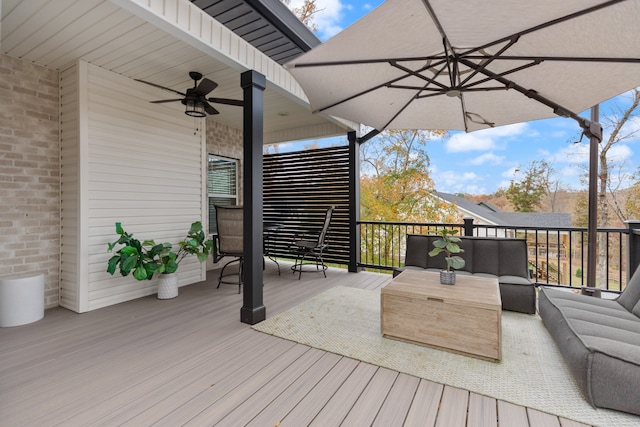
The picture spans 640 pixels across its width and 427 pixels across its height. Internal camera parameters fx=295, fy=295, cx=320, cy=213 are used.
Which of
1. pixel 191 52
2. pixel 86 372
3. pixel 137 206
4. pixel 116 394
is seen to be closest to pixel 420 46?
pixel 191 52

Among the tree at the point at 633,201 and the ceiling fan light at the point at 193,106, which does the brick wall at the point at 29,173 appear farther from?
the tree at the point at 633,201

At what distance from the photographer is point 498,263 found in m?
3.47

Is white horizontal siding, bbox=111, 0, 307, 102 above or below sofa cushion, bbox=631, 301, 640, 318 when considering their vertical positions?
above

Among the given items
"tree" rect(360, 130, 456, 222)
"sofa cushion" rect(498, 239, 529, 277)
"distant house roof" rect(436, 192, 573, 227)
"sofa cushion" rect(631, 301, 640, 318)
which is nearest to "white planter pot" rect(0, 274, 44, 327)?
Answer: "sofa cushion" rect(498, 239, 529, 277)

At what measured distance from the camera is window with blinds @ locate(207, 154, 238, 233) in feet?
18.1

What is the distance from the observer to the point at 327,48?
2.03 metres

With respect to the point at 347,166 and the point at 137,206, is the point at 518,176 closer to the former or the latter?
the point at 347,166

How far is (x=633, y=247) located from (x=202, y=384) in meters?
4.51

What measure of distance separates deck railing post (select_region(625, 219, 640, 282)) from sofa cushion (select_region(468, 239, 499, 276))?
132 centimetres

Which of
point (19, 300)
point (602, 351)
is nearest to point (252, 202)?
point (19, 300)

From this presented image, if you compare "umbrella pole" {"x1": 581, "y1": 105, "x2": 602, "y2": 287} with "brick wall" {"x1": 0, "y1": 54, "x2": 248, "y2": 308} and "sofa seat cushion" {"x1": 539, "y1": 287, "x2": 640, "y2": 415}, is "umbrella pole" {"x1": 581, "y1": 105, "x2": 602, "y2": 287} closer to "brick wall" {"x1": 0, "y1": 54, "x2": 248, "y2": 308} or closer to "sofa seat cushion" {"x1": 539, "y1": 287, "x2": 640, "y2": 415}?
"sofa seat cushion" {"x1": 539, "y1": 287, "x2": 640, "y2": 415}

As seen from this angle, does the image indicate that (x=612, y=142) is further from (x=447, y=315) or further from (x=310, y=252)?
(x=447, y=315)

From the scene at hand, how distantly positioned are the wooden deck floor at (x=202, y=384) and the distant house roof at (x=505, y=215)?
6861mm

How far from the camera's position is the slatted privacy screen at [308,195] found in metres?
5.50
